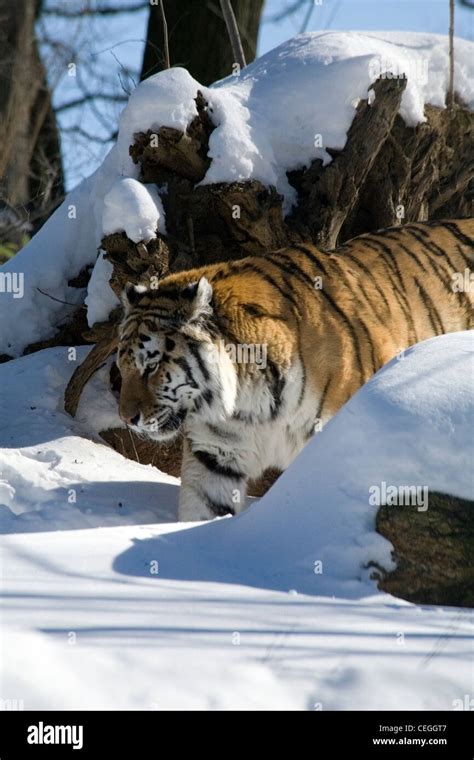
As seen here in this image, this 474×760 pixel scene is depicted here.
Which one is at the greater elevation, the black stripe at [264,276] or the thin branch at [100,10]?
the thin branch at [100,10]

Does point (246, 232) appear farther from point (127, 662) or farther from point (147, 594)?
point (127, 662)

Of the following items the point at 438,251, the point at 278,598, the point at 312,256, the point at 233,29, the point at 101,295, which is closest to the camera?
the point at 278,598

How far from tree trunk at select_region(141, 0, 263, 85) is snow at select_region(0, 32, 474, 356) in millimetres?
2155

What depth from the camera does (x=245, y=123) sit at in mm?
5953

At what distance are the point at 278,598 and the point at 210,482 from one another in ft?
6.98

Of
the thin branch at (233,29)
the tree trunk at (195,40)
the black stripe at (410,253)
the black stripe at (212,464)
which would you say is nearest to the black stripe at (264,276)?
the black stripe at (212,464)

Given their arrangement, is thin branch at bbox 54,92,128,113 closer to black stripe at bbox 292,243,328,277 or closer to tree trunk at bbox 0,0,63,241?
tree trunk at bbox 0,0,63,241

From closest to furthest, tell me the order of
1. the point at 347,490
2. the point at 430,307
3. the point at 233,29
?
the point at 347,490
the point at 430,307
the point at 233,29

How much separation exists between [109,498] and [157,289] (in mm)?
998

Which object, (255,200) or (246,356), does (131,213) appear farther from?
(246,356)

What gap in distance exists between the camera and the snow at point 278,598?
7.74ft

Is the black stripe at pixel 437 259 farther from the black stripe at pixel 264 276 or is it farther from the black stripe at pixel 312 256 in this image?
the black stripe at pixel 264 276

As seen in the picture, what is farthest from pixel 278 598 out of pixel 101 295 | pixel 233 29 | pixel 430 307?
pixel 233 29
